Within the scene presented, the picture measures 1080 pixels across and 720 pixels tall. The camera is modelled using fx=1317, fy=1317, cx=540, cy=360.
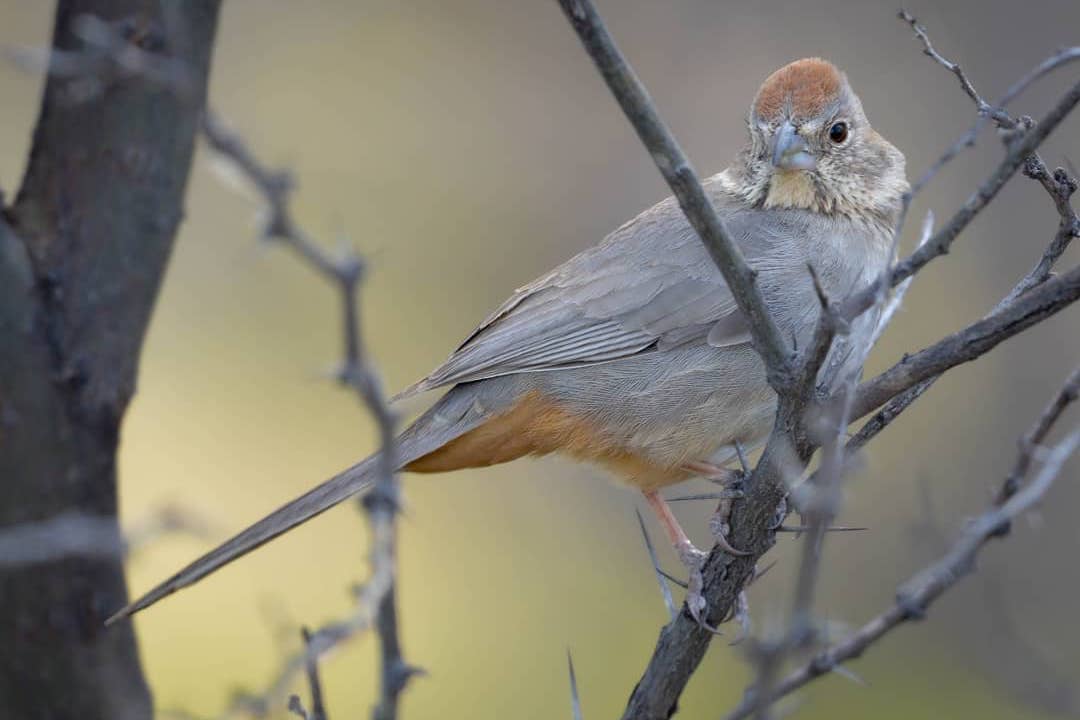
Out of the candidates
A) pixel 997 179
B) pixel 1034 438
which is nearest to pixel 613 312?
pixel 997 179

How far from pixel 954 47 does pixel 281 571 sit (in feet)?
16.5

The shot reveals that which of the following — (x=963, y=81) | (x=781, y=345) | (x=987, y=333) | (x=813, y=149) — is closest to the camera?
(x=987, y=333)

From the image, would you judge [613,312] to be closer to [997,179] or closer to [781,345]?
[781,345]

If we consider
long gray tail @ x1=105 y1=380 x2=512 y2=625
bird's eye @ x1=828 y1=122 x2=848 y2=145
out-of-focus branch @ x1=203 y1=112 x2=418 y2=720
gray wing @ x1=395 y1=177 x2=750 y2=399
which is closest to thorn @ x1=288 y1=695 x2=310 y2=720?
out-of-focus branch @ x1=203 y1=112 x2=418 y2=720

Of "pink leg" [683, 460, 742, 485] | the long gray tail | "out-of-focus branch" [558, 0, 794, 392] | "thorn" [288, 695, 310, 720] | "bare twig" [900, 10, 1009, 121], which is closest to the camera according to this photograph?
"out-of-focus branch" [558, 0, 794, 392]

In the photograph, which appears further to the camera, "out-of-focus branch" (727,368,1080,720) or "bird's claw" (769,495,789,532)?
"bird's claw" (769,495,789,532)

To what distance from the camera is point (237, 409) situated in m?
7.28

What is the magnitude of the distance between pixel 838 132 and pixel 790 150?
0.24m

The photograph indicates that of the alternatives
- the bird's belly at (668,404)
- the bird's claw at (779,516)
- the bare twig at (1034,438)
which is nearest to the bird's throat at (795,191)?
the bird's belly at (668,404)

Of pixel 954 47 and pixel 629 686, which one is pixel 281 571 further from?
pixel 954 47

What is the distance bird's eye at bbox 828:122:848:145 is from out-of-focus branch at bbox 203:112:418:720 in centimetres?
314

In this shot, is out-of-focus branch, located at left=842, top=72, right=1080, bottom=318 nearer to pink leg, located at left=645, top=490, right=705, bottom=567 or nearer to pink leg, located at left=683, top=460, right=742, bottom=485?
pink leg, located at left=645, top=490, right=705, bottom=567

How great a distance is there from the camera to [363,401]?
64.9 inches

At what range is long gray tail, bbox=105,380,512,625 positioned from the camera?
10.8ft
